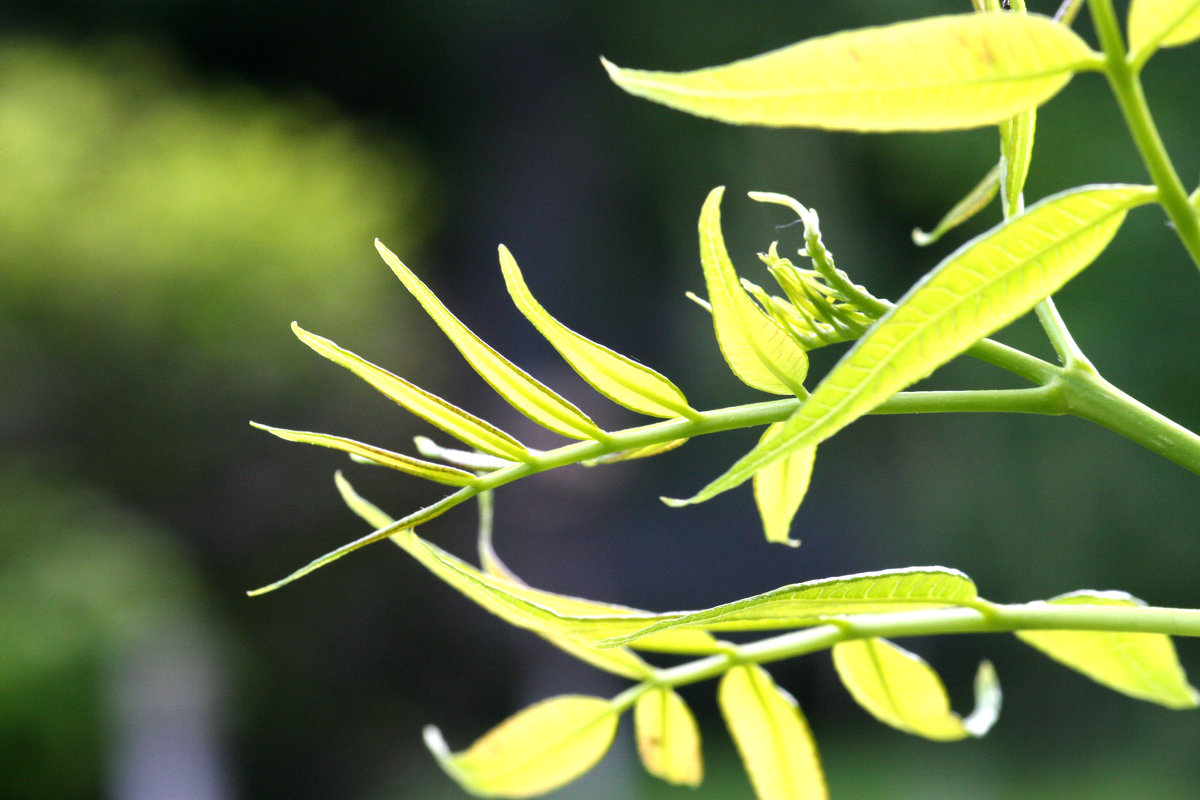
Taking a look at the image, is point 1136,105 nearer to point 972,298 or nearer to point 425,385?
point 972,298

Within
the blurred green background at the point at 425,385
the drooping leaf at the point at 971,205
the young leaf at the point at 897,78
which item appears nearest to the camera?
the young leaf at the point at 897,78

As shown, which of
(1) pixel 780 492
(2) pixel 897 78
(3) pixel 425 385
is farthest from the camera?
(3) pixel 425 385

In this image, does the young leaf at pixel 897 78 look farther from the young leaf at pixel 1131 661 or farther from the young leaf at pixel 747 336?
the young leaf at pixel 1131 661

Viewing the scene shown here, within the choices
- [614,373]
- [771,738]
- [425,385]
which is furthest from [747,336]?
[425,385]

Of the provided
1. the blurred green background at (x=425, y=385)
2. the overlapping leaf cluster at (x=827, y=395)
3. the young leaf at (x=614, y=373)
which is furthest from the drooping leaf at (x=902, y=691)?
the blurred green background at (x=425, y=385)

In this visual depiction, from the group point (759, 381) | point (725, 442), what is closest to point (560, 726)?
point (759, 381)

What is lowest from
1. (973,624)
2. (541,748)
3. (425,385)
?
(425,385)

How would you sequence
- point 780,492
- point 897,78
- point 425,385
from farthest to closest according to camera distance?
point 425,385, point 780,492, point 897,78

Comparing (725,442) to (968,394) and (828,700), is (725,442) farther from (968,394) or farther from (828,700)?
(968,394)
